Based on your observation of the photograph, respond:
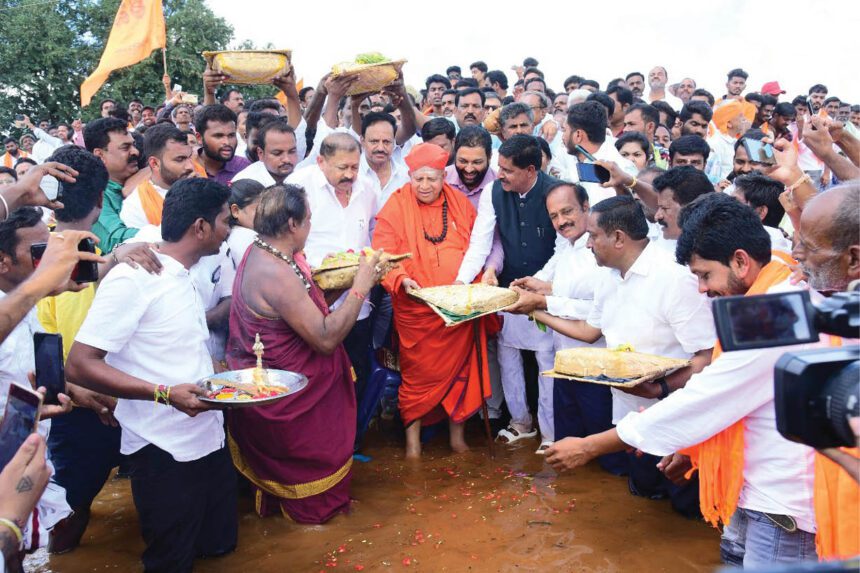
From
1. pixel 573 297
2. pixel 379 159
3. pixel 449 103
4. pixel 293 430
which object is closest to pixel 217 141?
pixel 379 159

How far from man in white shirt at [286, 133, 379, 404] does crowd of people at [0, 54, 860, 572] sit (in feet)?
0.06

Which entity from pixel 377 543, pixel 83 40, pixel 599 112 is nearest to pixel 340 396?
pixel 377 543

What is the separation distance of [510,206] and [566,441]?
8.85 ft

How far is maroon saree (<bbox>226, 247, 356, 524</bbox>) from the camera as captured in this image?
13.2 feet

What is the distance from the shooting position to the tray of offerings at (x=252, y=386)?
3.17 metres

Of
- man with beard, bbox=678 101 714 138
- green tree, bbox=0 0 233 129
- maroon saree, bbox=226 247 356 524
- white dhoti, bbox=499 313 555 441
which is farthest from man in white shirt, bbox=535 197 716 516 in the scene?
green tree, bbox=0 0 233 129

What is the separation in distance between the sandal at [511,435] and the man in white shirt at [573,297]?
22.2 inches

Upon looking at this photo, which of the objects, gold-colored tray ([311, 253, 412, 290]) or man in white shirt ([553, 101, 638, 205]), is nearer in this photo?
gold-colored tray ([311, 253, 412, 290])

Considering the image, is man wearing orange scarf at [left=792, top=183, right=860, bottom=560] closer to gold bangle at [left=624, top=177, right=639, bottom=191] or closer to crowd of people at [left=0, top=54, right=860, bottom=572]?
crowd of people at [left=0, top=54, right=860, bottom=572]

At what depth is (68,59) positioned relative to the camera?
77.7 feet

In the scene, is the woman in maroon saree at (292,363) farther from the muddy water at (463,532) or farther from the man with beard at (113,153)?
the man with beard at (113,153)

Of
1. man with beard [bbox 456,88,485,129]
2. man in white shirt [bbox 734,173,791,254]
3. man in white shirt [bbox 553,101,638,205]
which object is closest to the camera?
man in white shirt [bbox 734,173,791,254]

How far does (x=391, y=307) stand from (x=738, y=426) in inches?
141

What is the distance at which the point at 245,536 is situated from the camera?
13.4 feet
